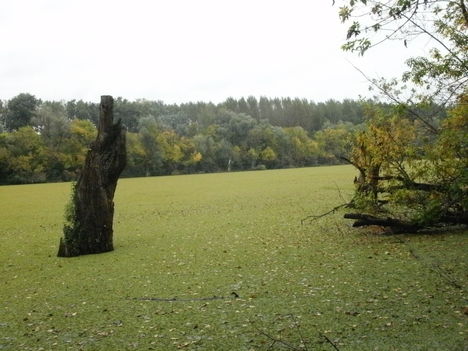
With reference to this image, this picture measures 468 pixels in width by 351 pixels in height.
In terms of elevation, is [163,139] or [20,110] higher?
[20,110]

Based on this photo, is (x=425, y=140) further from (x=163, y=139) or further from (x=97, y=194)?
(x=163, y=139)

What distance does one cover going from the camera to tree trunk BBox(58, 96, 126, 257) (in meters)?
10.3

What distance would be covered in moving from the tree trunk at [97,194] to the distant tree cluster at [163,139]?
3764 cm

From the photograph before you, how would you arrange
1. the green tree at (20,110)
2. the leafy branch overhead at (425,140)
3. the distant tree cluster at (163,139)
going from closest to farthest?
the leafy branch overhead at (425,140)
the distant tree cluster at (163,139)
the green tree at (20,110)

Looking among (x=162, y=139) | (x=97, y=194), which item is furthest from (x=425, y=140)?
(x=162, y=139)

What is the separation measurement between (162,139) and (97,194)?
5799 centimetres

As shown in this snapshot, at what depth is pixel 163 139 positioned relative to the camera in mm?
67938

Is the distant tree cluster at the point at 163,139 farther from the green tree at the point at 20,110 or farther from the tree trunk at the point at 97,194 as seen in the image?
the tree trunk at the point at 97,194

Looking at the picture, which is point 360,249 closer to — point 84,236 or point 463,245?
point 463,245

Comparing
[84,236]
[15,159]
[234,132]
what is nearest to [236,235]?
[84,236]

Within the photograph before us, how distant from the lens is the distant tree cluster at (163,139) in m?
55.4

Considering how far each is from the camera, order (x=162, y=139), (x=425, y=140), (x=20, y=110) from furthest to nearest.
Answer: (x=162, y=139), (x=20, y=110), (x=425, y=140)

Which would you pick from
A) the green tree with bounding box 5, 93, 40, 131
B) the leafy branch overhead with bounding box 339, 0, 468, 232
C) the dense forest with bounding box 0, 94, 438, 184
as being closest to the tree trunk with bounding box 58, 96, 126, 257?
the leafy branch overhead with bounding box 339, 0, 468, 232

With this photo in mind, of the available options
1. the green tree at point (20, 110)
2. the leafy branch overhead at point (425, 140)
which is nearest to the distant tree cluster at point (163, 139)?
the green tree at point (20, 110)
